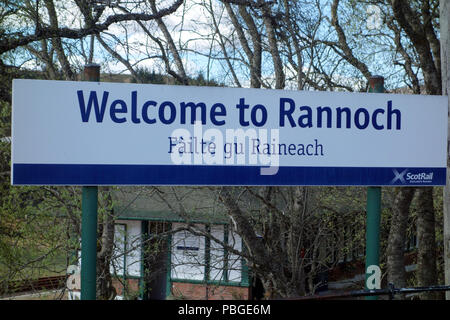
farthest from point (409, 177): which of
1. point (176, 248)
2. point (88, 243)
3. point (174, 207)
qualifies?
point (174, 207)

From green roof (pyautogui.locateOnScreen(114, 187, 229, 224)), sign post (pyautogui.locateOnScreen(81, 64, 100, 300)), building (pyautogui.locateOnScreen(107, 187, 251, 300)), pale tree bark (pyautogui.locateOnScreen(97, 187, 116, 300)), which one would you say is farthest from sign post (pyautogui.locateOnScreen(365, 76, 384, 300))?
pale tree bark (pyautogui.locateOnScreen(97, 187, 116, 300))

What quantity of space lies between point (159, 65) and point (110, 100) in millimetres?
6242

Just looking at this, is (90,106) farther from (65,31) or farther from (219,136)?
(65,31)

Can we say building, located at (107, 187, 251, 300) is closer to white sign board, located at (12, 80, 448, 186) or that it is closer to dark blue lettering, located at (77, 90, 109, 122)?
white sign board, located at (12, 80, 448, 186)

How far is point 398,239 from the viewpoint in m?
11.2

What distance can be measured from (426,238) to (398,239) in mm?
1036

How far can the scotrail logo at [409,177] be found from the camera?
4641mm

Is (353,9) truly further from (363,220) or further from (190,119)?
(190,119)

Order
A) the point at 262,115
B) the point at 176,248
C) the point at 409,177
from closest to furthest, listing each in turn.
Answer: the point at 262,115 < the point at 409,177 < the point at 176,248

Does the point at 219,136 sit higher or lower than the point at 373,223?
higher

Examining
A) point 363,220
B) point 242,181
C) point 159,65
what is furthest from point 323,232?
point 242,181

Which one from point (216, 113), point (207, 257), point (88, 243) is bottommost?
point (207, 257)

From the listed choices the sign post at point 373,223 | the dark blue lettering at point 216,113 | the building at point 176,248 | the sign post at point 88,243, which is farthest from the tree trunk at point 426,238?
the sign post at point 88,243
